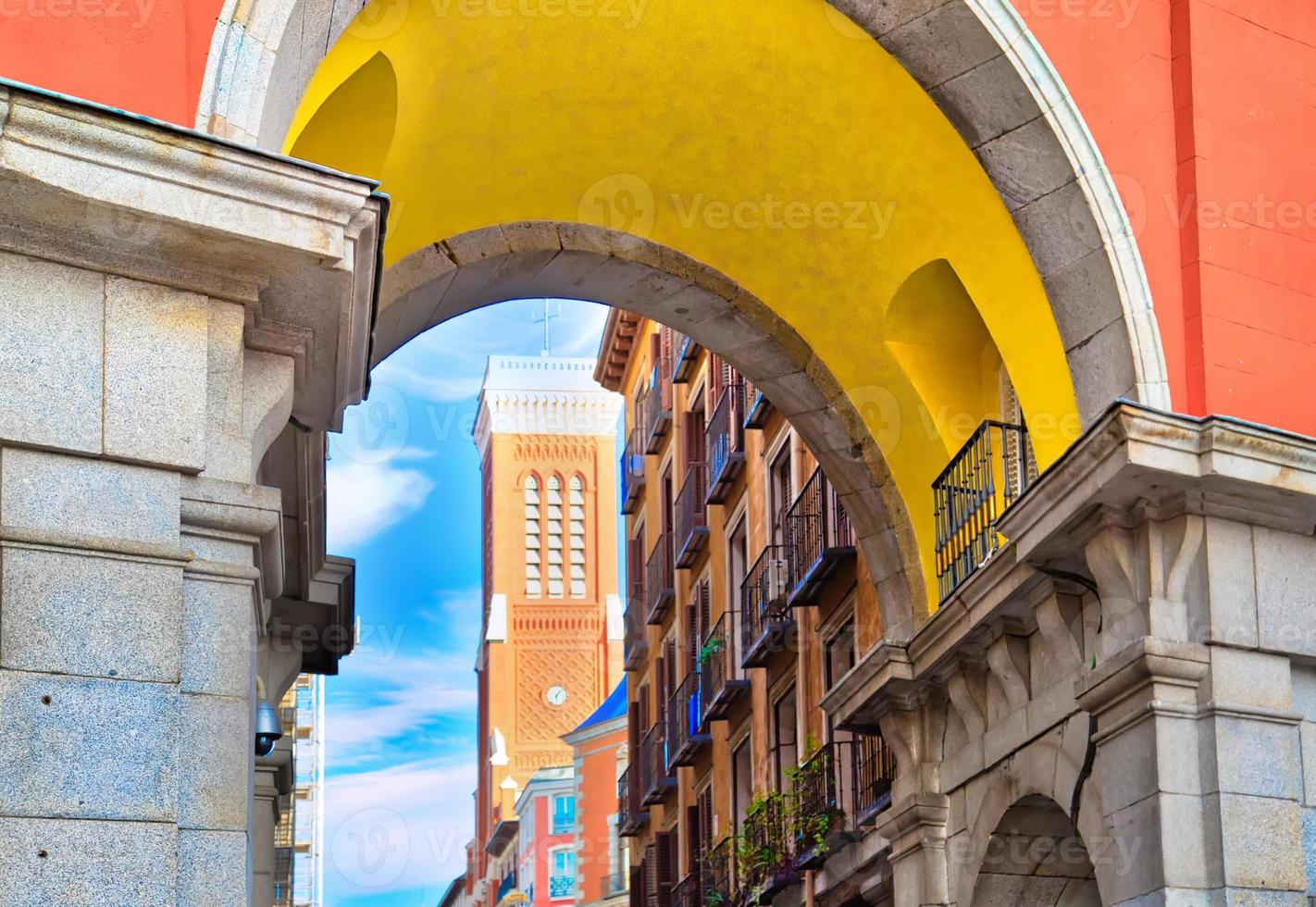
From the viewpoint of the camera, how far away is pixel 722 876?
26078mm

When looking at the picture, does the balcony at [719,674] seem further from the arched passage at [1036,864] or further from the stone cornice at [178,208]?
the stone cornice at [178,208]

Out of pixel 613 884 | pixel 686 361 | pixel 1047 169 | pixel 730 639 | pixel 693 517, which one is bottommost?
pixel 1047 169

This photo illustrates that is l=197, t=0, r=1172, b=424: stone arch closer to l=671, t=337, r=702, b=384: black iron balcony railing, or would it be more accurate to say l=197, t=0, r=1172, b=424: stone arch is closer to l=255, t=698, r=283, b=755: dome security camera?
l=255, t=698, r=283, b=755: dome security camera

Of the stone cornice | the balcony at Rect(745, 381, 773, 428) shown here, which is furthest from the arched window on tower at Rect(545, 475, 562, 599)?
the stone cornice

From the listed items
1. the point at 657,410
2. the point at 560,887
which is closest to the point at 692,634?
the point at 657,410

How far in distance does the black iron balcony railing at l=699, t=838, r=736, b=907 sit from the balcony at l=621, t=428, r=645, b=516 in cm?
1222

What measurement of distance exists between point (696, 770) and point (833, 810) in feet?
31.5

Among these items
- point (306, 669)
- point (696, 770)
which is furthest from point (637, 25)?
point (696, 770)

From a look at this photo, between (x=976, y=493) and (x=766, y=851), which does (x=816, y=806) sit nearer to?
(x=766, y=851)

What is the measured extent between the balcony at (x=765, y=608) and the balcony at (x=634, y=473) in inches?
465

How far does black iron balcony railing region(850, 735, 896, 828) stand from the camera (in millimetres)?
18641

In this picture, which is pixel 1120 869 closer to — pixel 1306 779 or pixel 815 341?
pixel 1306 779

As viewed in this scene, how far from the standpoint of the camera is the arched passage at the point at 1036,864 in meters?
12.4

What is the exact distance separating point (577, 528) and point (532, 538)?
7.79 feet
